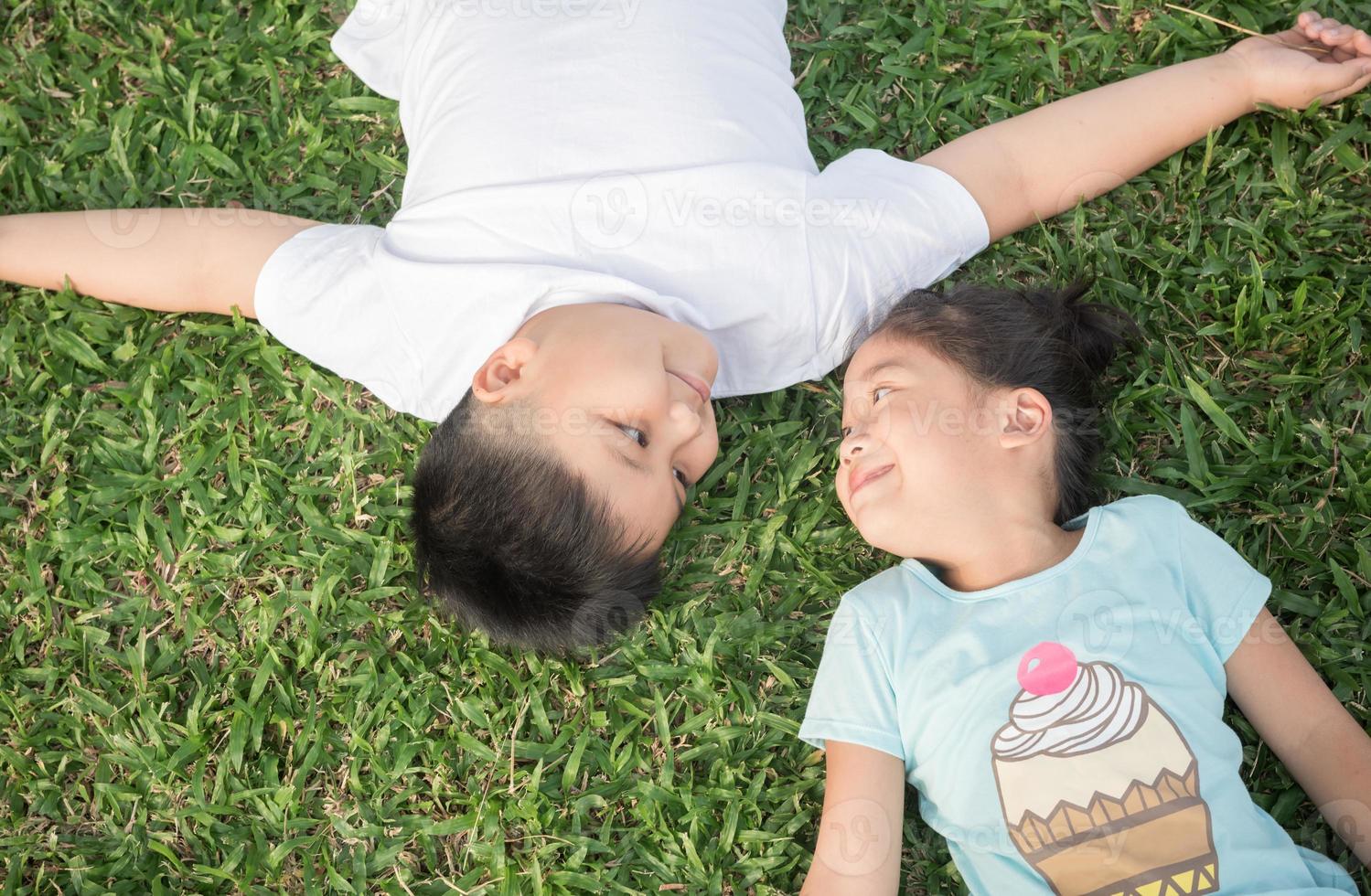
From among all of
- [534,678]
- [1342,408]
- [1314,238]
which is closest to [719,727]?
Result: [534,678]

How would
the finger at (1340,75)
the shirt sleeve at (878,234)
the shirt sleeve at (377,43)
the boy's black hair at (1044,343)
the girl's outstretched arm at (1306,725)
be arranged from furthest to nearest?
the shirt sleeve at (377,43)
the finger at (1340,75)
the shirt sleeve at (878,234)
the boy's black hair at (1044,343)
the girl's outstretched arm at (1306,725)

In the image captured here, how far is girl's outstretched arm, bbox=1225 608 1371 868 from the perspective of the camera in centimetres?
211

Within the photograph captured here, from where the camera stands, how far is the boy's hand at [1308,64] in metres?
2.62

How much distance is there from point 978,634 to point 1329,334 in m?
1.21

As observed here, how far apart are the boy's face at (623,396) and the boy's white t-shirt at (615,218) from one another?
127 mm

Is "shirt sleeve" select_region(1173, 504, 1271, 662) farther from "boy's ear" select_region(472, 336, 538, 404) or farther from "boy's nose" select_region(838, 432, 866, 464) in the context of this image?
"boy's ear" select_region(472, 336, 538, 404)

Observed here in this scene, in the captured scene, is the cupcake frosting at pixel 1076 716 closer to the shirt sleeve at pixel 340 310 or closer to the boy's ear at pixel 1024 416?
the boy's ear at pixel 1024 416

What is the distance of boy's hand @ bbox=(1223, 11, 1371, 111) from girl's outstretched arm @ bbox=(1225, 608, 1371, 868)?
1356mm

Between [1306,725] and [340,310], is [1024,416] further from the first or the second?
[340,310]

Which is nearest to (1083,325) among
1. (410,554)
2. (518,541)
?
(518,541)

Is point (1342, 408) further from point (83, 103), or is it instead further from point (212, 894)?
point (83, 103)

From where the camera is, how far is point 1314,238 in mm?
2641

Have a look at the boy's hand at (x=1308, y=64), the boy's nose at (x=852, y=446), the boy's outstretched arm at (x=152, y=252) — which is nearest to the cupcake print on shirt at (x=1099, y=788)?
the boy's nose at (x=852, y=446)

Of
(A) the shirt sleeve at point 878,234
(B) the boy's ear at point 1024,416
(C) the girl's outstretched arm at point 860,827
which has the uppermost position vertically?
(A) the shirt sleeve at point 878,234
